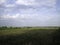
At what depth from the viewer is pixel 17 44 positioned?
59.5 feet

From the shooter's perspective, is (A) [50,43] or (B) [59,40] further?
(B) [59,40]

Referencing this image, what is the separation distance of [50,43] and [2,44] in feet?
20.2

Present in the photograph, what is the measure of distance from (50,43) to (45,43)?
0.64 metres

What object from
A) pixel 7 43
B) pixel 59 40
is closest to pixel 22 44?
pixel 7 43

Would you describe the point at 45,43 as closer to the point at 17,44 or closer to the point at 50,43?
the point at 50,43

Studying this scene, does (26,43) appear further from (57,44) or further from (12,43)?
(57,44)

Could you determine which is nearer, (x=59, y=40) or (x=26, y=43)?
(x=26, y=43)

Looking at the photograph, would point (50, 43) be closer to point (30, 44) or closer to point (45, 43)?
point (45, 43)

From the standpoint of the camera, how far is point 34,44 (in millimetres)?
17547

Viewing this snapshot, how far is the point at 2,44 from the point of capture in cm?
1791

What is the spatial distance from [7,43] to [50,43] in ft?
18.5

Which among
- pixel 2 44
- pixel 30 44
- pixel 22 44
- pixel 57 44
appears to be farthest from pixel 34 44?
pixel 2 44

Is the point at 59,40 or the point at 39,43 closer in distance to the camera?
the point at 39,43

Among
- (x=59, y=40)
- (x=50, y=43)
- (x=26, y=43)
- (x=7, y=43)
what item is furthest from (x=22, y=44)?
(x=59, y=40)
